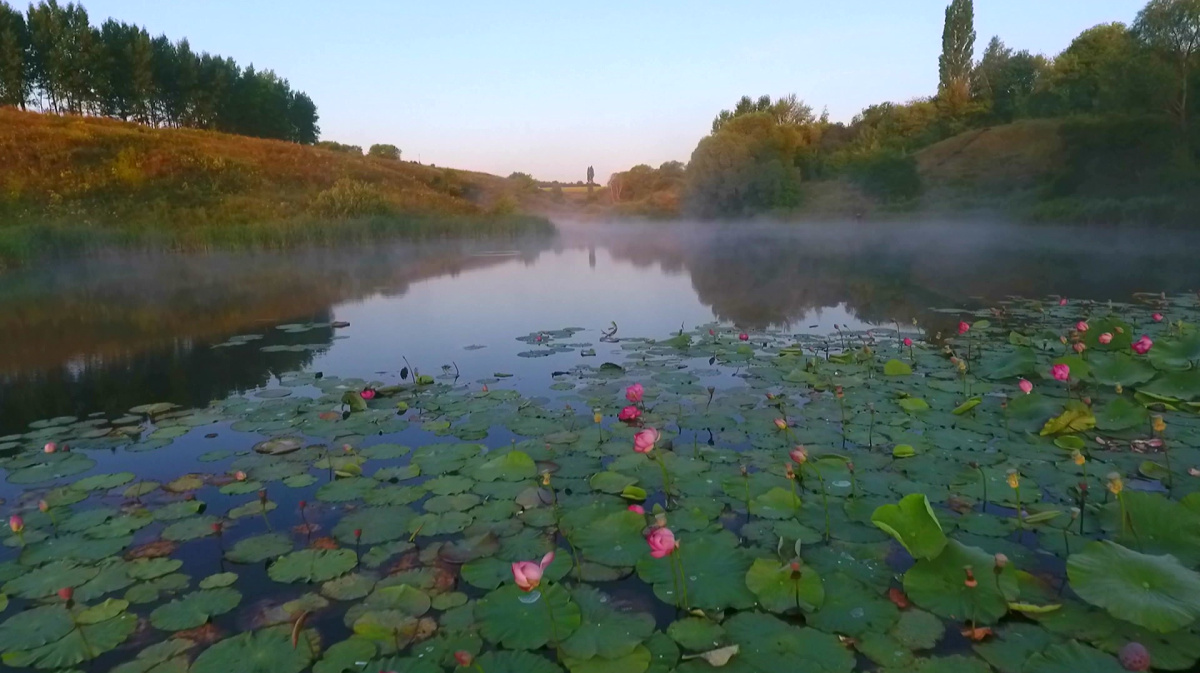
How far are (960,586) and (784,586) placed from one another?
536 mm

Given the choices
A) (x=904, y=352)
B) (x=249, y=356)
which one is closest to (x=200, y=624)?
(x=249, y=356)

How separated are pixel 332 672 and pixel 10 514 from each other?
2.09m

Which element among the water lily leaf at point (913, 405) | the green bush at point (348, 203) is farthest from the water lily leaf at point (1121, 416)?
the green bush at point (348, 203)

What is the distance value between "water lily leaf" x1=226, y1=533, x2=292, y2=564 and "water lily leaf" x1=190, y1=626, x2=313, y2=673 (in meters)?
0.54

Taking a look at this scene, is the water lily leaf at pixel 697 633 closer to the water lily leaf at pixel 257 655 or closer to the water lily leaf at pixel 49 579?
the water lily leaf at pixel 257 655

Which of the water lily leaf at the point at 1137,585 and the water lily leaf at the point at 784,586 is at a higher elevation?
the water lily leaf at the point at 1137,585

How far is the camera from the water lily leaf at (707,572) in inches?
83.9

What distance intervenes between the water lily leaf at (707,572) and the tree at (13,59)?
45054 millimetres

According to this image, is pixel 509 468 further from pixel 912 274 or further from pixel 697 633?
pixel 912 274

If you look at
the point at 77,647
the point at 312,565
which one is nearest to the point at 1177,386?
the point at 312,565

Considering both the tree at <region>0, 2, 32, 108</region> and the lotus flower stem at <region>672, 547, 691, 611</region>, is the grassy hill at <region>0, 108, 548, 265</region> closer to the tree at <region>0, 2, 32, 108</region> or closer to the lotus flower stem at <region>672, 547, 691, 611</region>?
the tree at <region>0, 2, 32, 108</region>

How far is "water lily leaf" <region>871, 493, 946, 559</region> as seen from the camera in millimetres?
2172

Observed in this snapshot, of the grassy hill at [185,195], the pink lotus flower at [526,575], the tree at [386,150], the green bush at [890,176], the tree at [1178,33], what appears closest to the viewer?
the pink lotus flower at [526,575]

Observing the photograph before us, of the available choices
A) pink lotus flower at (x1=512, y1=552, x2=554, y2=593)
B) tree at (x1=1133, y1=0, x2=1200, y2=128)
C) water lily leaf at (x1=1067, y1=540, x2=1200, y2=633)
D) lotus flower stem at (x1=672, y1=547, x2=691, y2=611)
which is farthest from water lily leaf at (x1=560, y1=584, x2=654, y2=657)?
tree at (x1=1133, y1=0, x2=1200, y2=128)
